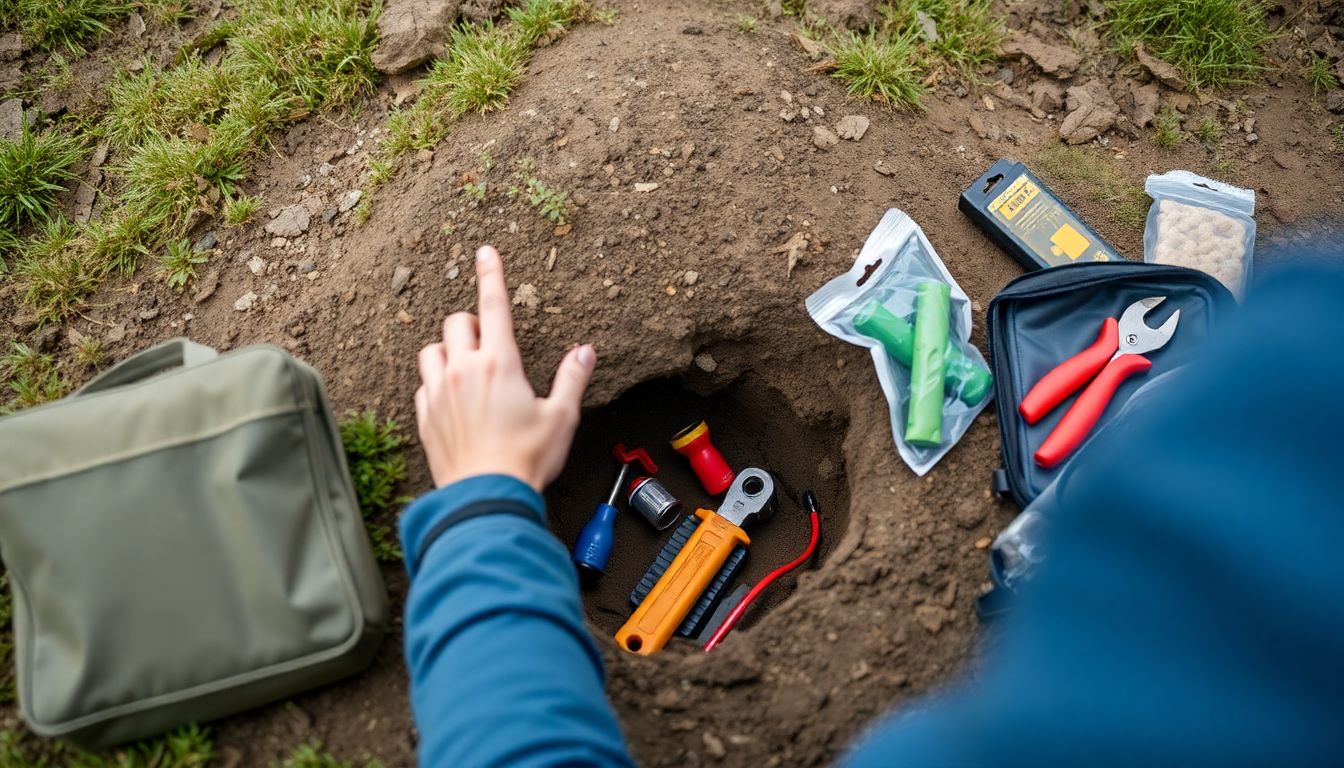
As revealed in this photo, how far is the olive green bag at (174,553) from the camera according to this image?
6.04 feet

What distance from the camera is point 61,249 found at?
290 centimetres

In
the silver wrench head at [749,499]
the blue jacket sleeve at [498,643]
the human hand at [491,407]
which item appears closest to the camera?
the blue jacket sleeve at [498,643]

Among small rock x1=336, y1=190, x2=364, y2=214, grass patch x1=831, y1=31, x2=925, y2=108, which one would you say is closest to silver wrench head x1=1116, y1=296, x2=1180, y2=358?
grass patch x1=831, y1=31, x2=925, y2=108

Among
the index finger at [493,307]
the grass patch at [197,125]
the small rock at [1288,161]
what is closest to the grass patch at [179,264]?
the grass patch at [197,125]

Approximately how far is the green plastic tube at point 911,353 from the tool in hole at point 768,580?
Result: 1.95 feet

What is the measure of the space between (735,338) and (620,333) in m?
0.37

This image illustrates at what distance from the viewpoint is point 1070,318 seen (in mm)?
2365

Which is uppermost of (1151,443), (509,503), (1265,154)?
(1151,443)

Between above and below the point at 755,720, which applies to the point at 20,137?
above

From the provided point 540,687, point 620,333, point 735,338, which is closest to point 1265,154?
point 735,338

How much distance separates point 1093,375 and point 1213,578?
143cm

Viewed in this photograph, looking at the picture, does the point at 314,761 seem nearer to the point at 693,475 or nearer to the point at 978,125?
the point at 693,475

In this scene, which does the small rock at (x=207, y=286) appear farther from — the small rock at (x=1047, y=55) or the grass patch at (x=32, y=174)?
the small rock at (x=1047, y=55)

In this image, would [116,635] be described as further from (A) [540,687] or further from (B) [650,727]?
(B) [650,727]
